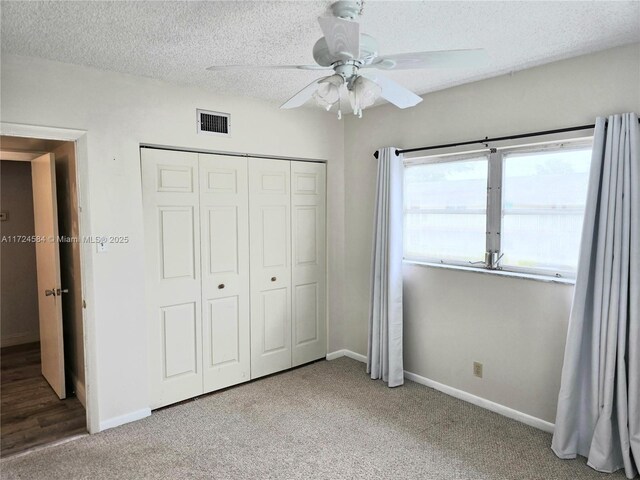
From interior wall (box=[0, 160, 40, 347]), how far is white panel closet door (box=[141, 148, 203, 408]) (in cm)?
260

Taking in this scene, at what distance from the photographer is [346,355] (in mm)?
4270

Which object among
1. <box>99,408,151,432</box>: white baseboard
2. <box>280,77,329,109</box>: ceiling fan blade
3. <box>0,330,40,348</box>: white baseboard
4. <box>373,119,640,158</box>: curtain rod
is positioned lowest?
<box>99,408,151,432</box>: white baseboard

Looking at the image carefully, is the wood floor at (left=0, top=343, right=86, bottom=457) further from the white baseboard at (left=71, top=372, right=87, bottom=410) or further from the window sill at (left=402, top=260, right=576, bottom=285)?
the window sill at (left=402, top=260, right=576, bottom=285)

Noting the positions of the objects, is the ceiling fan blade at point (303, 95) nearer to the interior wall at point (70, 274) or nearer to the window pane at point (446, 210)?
the window pane at point (446, 210)

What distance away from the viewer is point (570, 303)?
264 centimetres

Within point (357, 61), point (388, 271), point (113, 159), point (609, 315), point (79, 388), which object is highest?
point (357, 61)

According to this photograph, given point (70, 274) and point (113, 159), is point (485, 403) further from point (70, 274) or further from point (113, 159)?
point (70, 274)

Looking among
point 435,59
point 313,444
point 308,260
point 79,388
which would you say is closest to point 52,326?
point 79,388

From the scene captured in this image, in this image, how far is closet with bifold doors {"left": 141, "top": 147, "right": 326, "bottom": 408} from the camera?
310cm

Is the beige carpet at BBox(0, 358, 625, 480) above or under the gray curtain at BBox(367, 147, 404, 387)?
under

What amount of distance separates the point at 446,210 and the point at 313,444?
1.97m

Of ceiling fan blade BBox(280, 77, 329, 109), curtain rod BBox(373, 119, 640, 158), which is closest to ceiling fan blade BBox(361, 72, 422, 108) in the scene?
ceiling fan blade BBox(280, 77, 329, 109)

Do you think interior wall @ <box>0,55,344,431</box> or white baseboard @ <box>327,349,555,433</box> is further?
white baseboard @ <box>327,349,555,433</box>

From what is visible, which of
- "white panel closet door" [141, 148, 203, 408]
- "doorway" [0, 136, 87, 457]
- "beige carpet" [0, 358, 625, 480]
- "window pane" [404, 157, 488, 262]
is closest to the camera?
"beige carpet" [0, 358, 625, 480]
